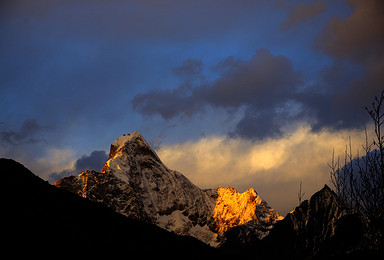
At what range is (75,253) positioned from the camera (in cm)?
3222

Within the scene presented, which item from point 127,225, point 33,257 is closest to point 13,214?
point 33,257

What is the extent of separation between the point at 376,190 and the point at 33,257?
1011 inches

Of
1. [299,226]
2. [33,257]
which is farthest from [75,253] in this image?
[299,226]

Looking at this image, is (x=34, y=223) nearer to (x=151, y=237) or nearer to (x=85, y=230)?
(x=85, y=230)

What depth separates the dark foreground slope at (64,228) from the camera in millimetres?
31703

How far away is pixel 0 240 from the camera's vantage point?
30.0 metres

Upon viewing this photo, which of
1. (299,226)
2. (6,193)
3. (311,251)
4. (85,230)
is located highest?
(6,193)

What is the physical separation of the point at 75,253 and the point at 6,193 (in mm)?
11403

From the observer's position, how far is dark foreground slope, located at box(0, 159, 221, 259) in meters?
31.7

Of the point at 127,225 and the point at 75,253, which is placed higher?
the point at 127,225

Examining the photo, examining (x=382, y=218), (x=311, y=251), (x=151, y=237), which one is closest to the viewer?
(x=382, y=218)

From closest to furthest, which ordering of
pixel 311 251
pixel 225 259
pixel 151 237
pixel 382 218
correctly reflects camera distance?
pixel 382 218 → pixel 311 251 → pixel 151 237 → pixel 225 259

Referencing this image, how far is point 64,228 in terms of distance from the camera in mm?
35844

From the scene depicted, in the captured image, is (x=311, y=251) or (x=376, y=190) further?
(x=311, y=251)
